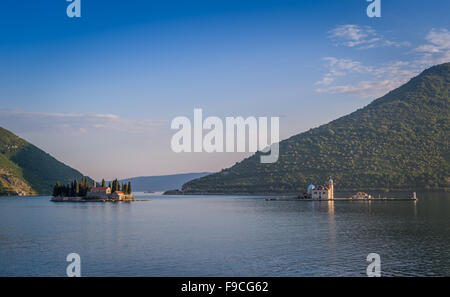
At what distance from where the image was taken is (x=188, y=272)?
46.0 metres

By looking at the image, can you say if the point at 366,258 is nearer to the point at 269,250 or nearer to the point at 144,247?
the point at 269,250

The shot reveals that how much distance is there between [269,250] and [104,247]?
2561cm

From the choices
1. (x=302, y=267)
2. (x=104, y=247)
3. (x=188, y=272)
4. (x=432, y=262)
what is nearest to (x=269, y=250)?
(x=302, y=267)

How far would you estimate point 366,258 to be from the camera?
52.9m

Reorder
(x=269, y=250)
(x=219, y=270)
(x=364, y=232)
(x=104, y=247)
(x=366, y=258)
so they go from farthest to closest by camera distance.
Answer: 1. (x=364, y=232)
2. (x=104, y=247)
3. (x=269, y=250)
4. (x=366, y=258)
5. (x=219, y=270)

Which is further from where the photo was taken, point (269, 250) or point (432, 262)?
point (269, 250)
